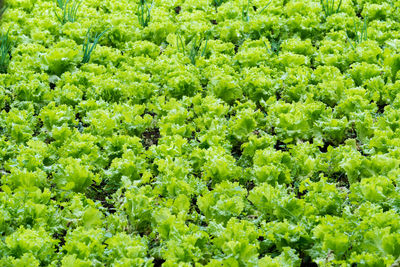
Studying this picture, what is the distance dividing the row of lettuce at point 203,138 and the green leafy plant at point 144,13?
0.09 metres

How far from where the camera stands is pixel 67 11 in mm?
7242

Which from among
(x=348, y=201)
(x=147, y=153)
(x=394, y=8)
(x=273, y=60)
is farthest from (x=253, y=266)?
(x=394, y=8)

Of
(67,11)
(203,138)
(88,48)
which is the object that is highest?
(67,11)

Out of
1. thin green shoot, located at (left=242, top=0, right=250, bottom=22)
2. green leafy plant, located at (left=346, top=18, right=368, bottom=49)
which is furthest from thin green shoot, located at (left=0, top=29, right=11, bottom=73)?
green leafy plant, located at (left=346, top=18, right=368, bottom=49)

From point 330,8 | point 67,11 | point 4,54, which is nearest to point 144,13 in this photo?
point 67,11

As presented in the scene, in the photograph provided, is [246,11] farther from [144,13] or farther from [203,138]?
[203,138]

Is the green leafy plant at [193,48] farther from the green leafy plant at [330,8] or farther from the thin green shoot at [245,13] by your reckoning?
the green leafy plant at [330,8]

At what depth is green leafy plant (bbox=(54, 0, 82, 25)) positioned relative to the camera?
22.6ft

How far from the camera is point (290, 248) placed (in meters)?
3.50

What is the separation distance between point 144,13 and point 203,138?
3.18 metres

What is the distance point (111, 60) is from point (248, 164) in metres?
2.30

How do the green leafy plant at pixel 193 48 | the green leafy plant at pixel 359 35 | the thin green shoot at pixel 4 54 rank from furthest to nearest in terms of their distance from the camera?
1. the green leafy plant at pixel 359 35
2. the green leafy plant at pixel 193 48
3. the thin green shoot at pixel 4 54

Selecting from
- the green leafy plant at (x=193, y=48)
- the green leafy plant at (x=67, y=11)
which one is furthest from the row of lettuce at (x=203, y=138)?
the green leafy plant at (x=67, y=11)

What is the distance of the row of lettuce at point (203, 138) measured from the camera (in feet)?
11.5
